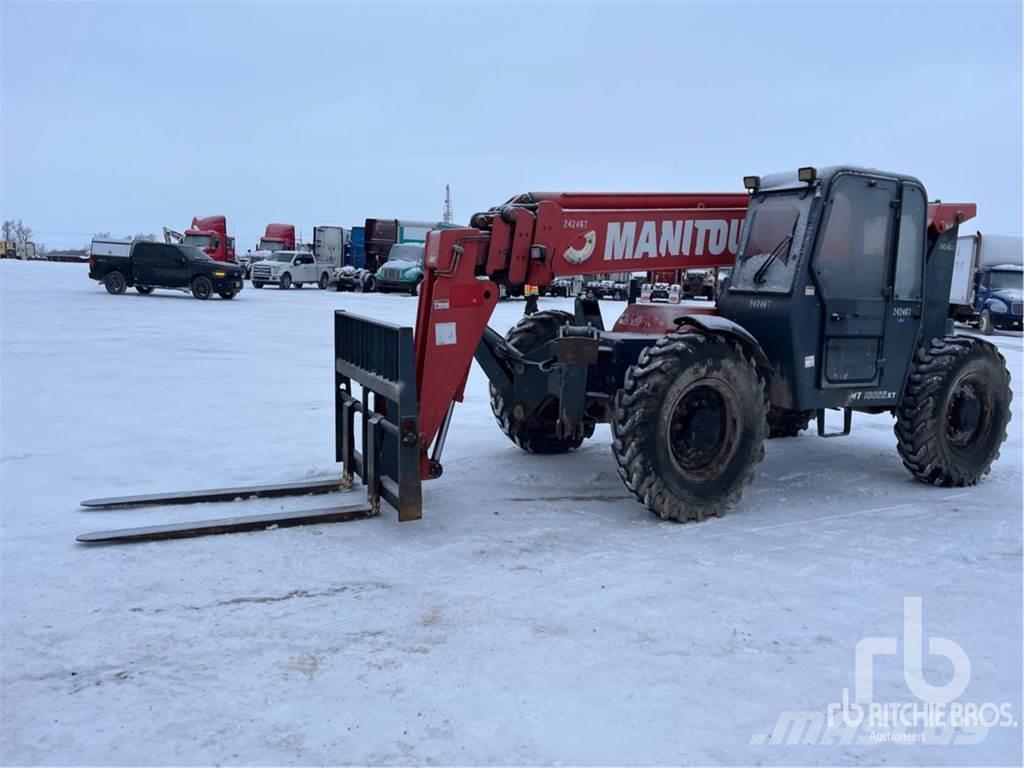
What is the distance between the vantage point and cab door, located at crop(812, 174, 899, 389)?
6289 mm

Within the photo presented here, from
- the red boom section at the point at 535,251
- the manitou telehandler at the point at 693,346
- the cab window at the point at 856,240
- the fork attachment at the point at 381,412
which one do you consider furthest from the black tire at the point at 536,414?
the cab window at the point at 856,240

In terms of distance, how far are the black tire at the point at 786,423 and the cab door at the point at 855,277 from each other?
1.82 metres

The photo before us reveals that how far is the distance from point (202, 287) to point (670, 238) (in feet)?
79.3

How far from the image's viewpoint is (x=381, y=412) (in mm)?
5758

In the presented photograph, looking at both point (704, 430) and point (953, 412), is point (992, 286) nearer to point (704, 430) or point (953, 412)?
point (953, 412)

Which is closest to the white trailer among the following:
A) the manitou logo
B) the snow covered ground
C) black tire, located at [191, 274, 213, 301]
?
black tire, located at [191, 274, 213, 301]

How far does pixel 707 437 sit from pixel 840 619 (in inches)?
70.0

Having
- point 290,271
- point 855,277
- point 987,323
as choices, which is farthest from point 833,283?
point 290,271

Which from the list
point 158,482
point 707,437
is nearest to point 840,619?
point 707,437

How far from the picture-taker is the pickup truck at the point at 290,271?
124ft

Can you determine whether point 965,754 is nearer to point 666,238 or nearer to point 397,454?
point 397,454

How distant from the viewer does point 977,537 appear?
18.6ft

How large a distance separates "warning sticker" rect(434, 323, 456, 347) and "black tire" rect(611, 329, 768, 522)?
46.2 inches

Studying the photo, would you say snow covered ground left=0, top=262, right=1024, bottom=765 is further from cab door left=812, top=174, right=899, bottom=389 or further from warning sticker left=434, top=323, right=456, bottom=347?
warning sticker left=434, top=323, right=456, bottom=347
